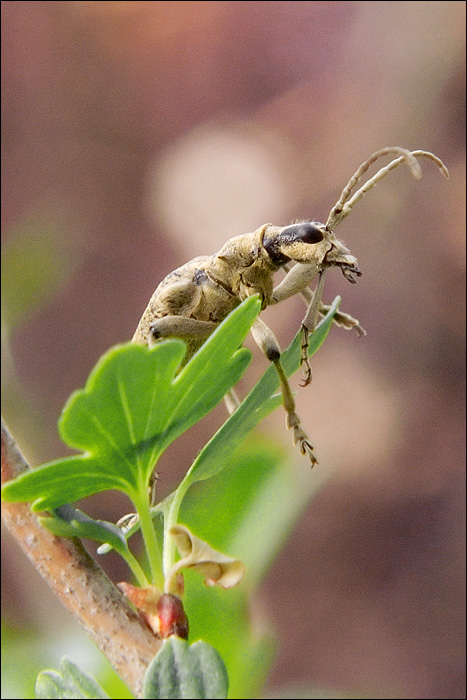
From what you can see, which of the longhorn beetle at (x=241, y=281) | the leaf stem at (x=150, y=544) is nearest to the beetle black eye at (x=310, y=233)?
the longhorn beetle at (x=241, y=281)

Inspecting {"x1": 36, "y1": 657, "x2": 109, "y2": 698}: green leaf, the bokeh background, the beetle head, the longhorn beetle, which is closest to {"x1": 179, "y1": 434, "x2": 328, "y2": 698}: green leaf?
the longhorn beetle

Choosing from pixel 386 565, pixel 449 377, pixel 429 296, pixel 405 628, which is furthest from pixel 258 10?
pixel 405 628

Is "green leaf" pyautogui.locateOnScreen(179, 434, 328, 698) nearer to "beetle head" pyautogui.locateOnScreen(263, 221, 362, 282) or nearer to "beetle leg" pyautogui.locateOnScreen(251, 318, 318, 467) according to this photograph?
"beetle leg" pyautogui.locateOnScreen(251, 318, 318, 467)

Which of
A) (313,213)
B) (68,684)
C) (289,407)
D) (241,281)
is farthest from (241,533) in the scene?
(313,213)

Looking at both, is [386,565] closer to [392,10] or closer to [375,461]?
[375,461]

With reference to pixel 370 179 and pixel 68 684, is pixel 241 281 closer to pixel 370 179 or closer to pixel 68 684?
pixel 370 179
